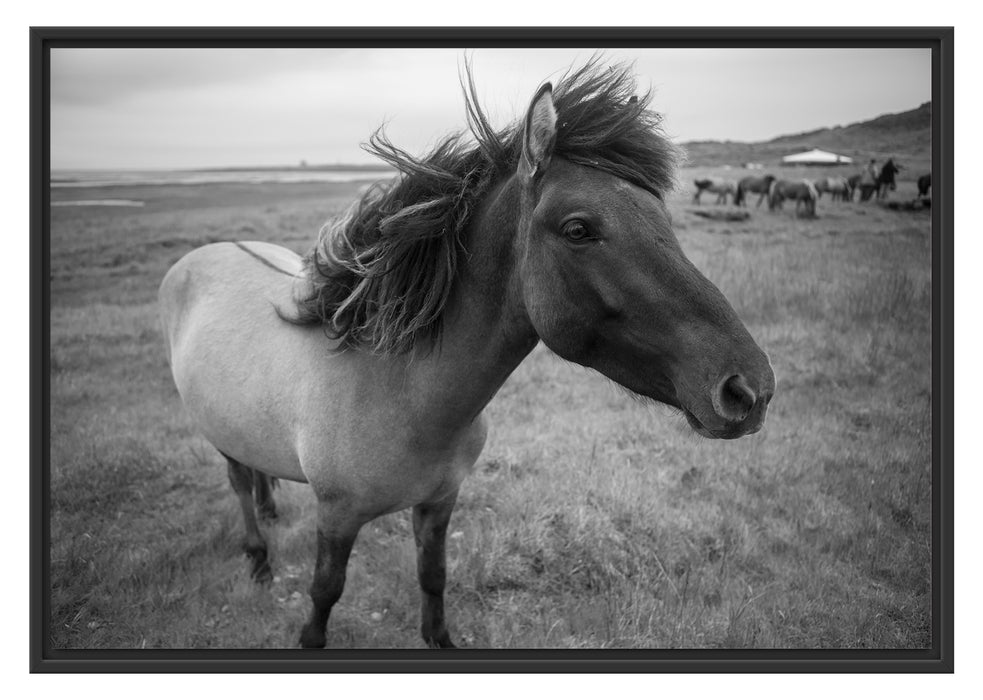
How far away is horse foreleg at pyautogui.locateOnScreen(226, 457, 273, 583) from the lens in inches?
133

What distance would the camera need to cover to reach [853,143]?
2.85 meters

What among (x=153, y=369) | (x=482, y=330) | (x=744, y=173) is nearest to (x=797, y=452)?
(x=744, y=173)

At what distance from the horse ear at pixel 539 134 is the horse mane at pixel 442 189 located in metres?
0.10

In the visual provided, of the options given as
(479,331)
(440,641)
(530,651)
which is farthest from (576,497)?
(479,331)

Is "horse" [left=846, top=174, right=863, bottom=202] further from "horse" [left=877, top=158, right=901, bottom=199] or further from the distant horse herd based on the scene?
"horse" [left=877, top=158, right=901, bottom=199]

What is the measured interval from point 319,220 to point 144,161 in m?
1.39

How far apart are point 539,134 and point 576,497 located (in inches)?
97.8

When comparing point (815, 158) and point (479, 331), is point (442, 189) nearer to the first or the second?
point (479, 331)

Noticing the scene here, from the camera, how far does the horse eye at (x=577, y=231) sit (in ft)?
5.56

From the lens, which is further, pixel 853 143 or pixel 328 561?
pixel 853 143

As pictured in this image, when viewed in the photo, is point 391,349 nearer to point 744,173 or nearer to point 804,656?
point 804,656

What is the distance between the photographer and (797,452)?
3.90 meters

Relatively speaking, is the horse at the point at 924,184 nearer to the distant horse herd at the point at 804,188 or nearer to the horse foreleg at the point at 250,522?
the distant horse herd at the point at 804,188

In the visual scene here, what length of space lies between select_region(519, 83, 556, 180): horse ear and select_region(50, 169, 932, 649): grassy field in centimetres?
56
